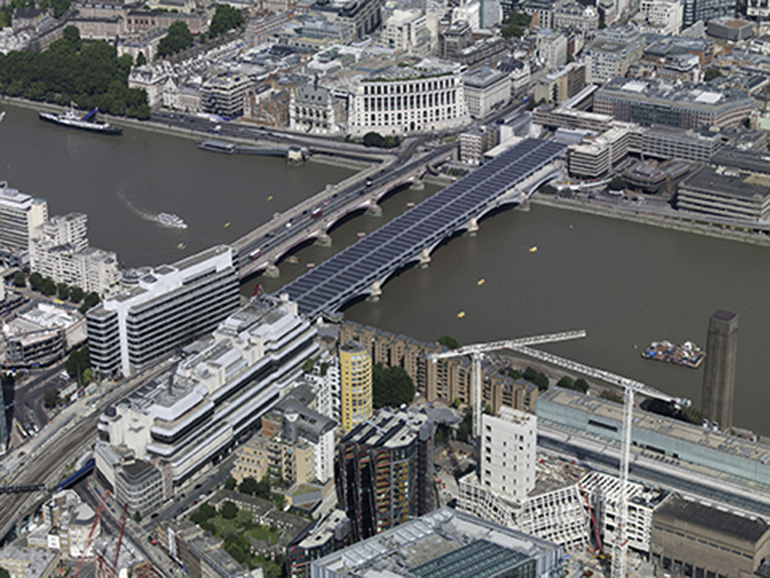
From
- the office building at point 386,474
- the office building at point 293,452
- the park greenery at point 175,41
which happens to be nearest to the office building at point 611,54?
the park greenery at point 175,41

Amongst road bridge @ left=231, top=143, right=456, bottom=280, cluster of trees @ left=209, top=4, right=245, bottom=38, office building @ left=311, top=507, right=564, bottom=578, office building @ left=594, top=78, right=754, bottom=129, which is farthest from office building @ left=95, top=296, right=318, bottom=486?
cluster of trees @ left=209, top=4, right=245, bottom=38

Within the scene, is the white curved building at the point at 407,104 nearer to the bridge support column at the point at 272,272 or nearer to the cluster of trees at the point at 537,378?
the bridge support column at the point at 272,272

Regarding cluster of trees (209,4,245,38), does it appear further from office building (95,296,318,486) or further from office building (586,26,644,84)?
office building (95,296,318,486)

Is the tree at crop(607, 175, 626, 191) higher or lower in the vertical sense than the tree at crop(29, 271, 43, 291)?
lower

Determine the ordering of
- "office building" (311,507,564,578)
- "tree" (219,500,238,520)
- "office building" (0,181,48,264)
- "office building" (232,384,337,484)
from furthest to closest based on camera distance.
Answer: "office building" (0,181,48,264), "office building" (232,384,337,484), "tree" (219,500,238,520), "office building" (311,507,564,578)

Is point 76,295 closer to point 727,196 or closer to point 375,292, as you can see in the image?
point 375,292

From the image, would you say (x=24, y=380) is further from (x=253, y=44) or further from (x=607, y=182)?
Result: (x=253, y=44)
